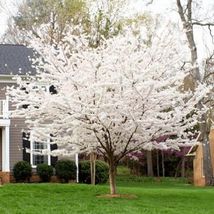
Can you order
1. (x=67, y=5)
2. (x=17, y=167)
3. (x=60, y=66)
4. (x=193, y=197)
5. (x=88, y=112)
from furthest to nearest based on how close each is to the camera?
1. (x=67, y=5)
2. (x=17, y=167)
3. (x=193, y=197)
4. (x=60, y=66)
5. (x=88, y=112)

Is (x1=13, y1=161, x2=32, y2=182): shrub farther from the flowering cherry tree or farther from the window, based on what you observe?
the flowering cherry tree

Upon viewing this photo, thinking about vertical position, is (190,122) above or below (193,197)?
above

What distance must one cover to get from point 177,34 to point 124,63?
200 cm

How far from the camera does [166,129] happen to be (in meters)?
15.2

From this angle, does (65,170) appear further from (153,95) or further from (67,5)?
(67,5)

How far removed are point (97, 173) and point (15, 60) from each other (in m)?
6.75

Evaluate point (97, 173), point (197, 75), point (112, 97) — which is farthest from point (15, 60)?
point (112, 97)

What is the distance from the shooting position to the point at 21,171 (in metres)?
23.8

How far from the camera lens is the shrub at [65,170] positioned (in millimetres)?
24641

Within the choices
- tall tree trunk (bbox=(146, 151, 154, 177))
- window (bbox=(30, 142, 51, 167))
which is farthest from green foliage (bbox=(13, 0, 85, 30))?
window (bbox=(30, 142, 51, 167))

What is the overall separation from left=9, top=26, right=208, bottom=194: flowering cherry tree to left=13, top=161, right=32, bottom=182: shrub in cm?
837

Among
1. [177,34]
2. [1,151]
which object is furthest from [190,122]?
[1,151]

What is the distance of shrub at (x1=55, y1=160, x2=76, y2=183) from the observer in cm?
2464

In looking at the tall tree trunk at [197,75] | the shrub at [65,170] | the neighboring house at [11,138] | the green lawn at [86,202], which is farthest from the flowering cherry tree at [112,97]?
the tall tree trunk at [197,75]
